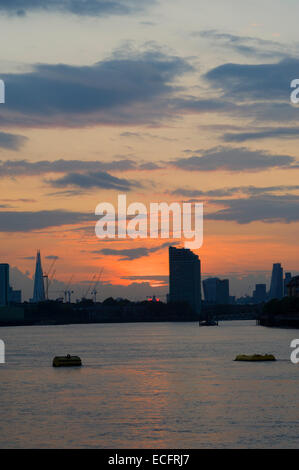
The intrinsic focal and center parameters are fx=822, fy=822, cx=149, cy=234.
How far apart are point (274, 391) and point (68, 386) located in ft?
78.2

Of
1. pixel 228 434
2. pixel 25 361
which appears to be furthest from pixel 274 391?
pixel 25 361

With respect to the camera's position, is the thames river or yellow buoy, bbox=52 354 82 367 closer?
the thames river

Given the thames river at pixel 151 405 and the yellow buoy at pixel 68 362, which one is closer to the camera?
the thames river at pixel 151 405

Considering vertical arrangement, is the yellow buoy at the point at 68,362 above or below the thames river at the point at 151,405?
above

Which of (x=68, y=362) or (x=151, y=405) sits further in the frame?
(x=68, y=362)

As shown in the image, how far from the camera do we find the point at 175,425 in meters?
65.3

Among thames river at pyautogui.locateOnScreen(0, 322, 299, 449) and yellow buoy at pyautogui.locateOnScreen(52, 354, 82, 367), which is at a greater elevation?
yellow buoy at pyautogui.locateOnScreen(52, 354, 82, 367)

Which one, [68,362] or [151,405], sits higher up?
[68,362]
